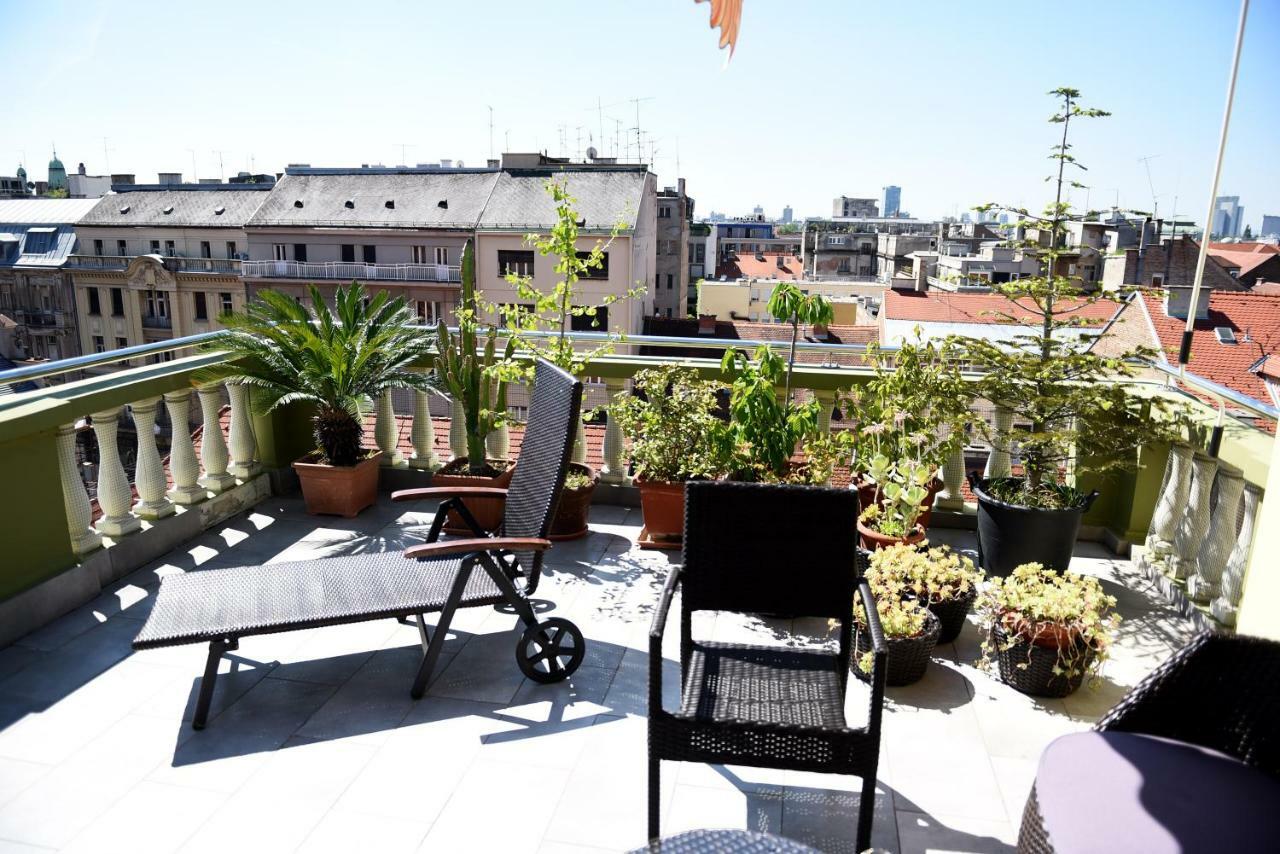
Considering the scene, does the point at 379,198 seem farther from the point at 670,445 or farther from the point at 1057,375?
the point at 1057,375

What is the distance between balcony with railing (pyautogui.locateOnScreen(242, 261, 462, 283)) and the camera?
34156 mm

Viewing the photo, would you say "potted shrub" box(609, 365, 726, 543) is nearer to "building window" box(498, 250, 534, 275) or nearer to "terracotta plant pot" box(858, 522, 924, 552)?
"terracotta plant pot" box(858, 522, 924, 552)

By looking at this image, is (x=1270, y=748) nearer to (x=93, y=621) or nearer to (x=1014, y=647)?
(x=1014, y=647)

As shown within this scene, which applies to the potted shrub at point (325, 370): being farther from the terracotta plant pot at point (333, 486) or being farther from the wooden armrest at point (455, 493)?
the wooden armrest at point (455, 493)

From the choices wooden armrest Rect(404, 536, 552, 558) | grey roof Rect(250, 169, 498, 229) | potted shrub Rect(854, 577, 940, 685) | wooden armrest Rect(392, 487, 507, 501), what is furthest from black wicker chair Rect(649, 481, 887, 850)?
grey roof Rect(250, 169, 498, 229)

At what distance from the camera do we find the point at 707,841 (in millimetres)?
1625

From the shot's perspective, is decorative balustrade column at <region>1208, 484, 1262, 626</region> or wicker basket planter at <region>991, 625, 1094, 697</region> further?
decorative balustrade column at <region>1208, 484, 1262, 626</region>

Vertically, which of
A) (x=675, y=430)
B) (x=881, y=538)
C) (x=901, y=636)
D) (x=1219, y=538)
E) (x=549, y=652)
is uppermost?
(x=675, y=430)

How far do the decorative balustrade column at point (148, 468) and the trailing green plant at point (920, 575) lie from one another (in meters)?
3.43

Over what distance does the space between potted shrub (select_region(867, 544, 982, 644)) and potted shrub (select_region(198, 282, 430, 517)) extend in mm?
2792

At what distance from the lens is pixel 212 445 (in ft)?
15.5

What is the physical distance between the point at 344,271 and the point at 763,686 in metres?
35.4

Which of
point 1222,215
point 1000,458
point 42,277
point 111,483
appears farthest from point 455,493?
point 42,277

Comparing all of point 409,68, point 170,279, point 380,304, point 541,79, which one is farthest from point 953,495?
point 170,279
